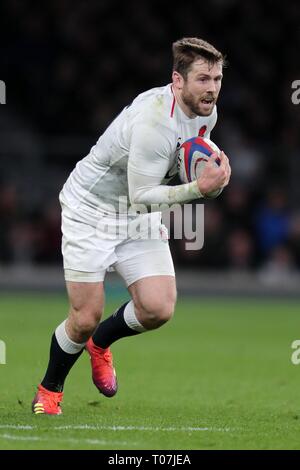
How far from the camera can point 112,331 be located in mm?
7699

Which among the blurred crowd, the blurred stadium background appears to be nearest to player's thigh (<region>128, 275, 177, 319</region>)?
the blurred stadium background

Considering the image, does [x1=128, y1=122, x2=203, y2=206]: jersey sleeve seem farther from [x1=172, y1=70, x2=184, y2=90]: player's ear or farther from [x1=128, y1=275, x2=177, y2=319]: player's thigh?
[x1=128, y1=275, x2=177, y2=319]: player's thigh

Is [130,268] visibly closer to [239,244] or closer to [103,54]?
[239,244]

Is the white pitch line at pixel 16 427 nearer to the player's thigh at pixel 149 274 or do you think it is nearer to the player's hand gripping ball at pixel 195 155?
the player's thigh at pixel 149 274

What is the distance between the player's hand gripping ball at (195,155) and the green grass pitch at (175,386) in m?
1.41

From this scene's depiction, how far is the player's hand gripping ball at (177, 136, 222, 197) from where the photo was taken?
6.66 m

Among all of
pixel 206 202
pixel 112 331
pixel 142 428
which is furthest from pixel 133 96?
pixel 142 428

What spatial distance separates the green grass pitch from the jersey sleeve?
132cm

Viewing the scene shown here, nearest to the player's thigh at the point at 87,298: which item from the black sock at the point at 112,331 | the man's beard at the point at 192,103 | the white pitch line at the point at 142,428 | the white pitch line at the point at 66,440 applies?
the black sock at the point at 112,331

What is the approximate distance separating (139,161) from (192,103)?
470mm

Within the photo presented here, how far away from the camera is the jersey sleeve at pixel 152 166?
22.0 feet

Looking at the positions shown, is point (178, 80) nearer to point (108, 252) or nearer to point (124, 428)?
point (108, 252)

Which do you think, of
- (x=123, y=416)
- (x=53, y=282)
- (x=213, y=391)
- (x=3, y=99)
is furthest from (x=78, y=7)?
(x=123, y=416)

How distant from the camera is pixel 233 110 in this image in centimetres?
1925
